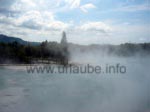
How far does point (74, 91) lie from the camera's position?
Result: 4.68m

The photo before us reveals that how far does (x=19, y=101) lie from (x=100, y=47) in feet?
6.81

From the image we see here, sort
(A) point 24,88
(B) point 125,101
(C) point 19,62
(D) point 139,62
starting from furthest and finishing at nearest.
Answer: (D) point 139,62 < (B) point 125,101 < (A) point 24,88 < (C) point 19,62

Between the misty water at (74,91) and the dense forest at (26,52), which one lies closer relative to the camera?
the dense forest at (26,52)

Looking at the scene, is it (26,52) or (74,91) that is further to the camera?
(74,91)

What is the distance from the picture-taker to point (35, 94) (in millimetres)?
4223

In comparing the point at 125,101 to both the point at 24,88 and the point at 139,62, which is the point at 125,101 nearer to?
the point at 139,62

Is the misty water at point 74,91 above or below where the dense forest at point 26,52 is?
below

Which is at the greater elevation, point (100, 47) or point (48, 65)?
point (100, 47)

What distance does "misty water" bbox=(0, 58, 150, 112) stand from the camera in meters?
4.09

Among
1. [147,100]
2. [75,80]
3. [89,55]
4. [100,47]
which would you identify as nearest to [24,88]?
[75,80]

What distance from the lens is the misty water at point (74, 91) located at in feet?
13.4

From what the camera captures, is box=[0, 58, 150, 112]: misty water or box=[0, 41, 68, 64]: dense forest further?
box=[0, 58, 150, 112]: misty water

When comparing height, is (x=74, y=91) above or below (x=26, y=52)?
below

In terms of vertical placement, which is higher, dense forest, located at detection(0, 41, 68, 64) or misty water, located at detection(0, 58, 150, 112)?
dense forest, located at detection(0, 41, 68, 64)
